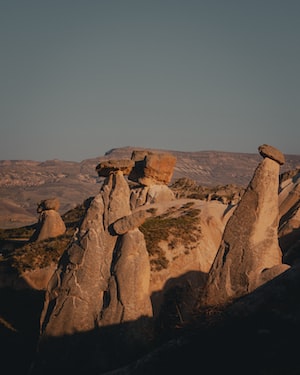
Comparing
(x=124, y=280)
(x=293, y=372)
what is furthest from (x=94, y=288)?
(x=293, y=372)

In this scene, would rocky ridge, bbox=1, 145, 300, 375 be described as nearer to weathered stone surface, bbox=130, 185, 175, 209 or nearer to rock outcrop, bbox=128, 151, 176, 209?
weathered stone surface, bbox=130, 185, 175, 209

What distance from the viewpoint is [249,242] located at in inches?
477

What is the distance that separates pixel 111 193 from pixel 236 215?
3482mm

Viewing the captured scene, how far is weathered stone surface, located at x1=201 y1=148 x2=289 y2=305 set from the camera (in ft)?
39.2

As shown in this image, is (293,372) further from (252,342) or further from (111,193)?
(111,193)

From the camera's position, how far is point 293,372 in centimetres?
604

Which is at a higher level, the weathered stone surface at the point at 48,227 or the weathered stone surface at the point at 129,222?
the weathered stone surface at the point at 129,222

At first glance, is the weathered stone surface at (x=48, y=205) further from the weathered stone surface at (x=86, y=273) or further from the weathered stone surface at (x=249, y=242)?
the weathered stone surface at (x=249, y=242)

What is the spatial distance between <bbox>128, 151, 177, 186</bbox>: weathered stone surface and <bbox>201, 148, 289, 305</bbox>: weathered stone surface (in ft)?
63.7

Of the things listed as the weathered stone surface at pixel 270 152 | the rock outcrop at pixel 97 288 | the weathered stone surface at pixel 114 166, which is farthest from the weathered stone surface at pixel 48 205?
the weathered stone surface at pixel 270 152

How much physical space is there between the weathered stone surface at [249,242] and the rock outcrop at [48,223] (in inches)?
668

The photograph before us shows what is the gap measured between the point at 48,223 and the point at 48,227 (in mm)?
271

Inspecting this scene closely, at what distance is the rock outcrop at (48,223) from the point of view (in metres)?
27.6

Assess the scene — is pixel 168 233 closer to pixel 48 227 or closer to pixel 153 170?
pixel 48 227
